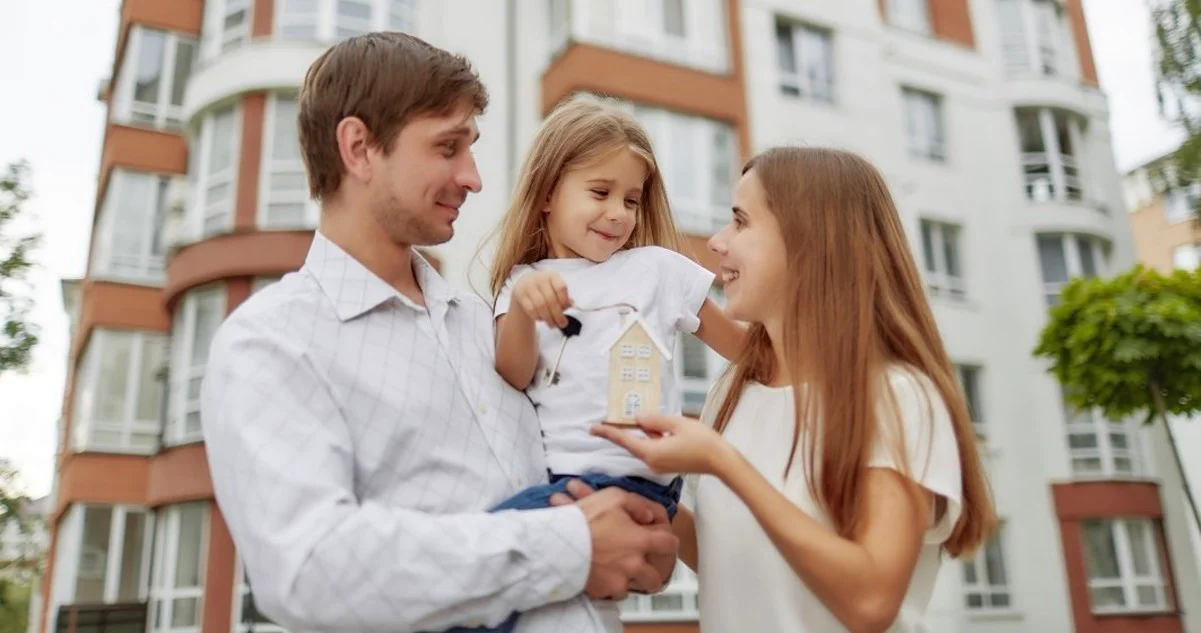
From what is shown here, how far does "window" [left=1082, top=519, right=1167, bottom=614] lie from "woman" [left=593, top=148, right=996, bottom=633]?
19302 mm

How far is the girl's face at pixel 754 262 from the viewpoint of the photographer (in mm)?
2645

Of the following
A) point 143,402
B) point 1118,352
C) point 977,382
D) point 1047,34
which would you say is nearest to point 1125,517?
point 977,382

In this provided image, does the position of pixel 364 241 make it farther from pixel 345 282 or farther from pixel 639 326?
pixel 639 326

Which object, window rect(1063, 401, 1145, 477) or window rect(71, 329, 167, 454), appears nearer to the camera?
window rect(71, 329, 167, 454)

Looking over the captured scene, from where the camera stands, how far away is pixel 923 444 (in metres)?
2.31

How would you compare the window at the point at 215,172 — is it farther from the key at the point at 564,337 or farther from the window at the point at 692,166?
the key at the point at 564,337

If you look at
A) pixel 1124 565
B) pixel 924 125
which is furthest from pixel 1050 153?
pixel 1124 565

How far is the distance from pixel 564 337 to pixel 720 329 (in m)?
0.71

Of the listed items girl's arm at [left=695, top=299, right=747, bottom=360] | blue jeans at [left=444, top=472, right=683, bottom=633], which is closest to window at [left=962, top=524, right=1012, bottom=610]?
girl's arm at [left=695, top=299, right=747, bottom=360]

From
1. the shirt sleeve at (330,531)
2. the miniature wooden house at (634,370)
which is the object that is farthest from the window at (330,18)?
the shirt sleeve at (330,531)

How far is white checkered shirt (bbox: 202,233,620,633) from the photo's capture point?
1.84m

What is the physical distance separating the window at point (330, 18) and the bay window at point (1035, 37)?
48.5ft

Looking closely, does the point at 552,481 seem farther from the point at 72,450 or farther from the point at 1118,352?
the point at 72,450

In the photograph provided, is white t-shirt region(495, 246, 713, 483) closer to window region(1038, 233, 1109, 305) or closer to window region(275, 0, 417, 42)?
window region(275, 0, 417, 42)
